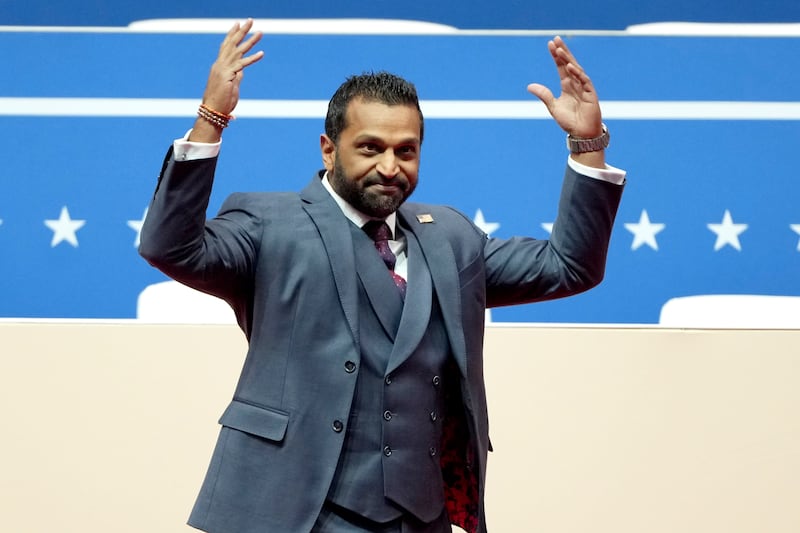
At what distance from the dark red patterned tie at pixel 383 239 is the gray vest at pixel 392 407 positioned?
0.04m

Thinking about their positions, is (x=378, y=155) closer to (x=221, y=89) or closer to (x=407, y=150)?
(x=407, y=150)

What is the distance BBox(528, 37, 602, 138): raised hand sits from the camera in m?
1.97

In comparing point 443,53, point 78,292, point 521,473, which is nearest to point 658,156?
point 443,53

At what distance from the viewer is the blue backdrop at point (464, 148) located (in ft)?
10.3

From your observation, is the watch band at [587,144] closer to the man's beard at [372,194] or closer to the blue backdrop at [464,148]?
the man's beard at [372,194]

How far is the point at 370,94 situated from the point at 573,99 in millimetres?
372

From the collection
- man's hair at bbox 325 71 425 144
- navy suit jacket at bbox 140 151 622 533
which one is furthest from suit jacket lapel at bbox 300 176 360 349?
man's hair at bbox 325 71 425 144

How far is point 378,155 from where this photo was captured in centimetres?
189

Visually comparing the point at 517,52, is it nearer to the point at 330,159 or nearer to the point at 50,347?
the point at 330,159

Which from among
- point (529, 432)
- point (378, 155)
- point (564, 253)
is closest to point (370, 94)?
point (378, 155)

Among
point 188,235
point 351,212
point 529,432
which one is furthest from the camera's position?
point 529,432

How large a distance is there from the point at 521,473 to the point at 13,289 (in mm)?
1533

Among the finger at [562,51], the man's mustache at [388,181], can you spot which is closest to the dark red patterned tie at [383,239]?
the man's mustache at [388,181]

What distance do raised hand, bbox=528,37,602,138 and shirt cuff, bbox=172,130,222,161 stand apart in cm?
60
